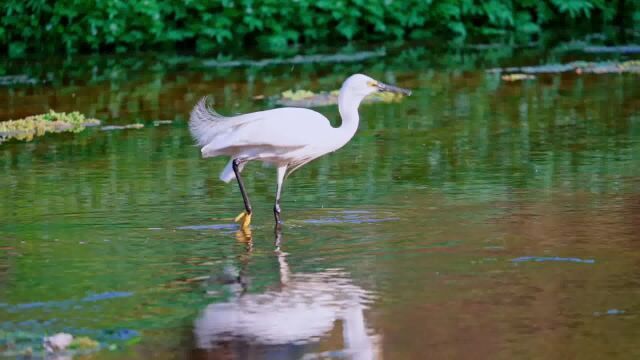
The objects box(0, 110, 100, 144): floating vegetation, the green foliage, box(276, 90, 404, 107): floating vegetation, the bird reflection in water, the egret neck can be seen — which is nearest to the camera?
the bird reflection in water

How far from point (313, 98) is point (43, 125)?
3135 millimetres

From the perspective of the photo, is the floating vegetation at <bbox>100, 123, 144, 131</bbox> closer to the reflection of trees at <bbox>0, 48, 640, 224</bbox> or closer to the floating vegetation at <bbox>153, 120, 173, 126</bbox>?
the floating vegetation at <bbox>153, 120, 173, 126</bbox>

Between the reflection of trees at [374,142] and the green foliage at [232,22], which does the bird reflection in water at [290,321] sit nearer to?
the reflection of trees at [374,142]

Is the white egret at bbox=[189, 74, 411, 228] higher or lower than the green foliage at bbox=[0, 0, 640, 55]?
lower

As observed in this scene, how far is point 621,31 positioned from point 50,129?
1278 centimetres

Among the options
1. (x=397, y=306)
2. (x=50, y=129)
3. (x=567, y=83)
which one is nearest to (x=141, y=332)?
(x=397, y=306)

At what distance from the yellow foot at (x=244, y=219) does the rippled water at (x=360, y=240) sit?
89mm

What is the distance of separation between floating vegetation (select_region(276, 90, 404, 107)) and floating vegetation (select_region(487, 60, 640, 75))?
2.90 metres

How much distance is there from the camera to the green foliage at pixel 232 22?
83.3ft

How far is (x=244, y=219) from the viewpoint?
998cm

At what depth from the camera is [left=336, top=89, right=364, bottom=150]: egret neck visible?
10.1 m

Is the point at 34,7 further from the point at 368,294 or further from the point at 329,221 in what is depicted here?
the point at 368,294

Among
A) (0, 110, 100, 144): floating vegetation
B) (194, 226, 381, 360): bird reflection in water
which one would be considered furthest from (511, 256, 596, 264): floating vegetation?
(0, 110, 100, 144): floating vegetation

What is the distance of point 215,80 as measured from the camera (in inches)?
800
